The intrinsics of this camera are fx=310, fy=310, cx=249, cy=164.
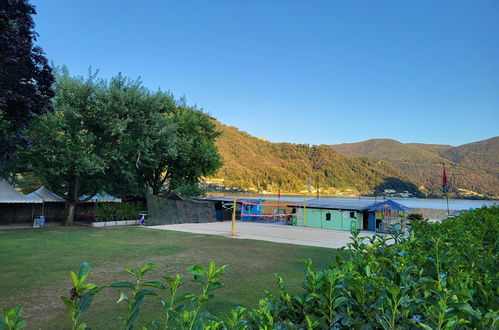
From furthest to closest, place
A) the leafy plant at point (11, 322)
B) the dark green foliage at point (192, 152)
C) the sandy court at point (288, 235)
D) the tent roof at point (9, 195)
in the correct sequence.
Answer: the dark green foliage at point (192, 152) → the tent roof at point (9, 195) → the sandy court at point (288, 235) → the leafy plant at point (11, 322)

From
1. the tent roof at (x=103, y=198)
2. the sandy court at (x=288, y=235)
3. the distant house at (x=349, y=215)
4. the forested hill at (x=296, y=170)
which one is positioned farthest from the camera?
A: the forested hill at (x=296, y=170)

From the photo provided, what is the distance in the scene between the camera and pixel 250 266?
450 inches

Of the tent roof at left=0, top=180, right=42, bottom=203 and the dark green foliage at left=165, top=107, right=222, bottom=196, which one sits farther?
the dark green foliage at left=165, top=107, right=222, bottom=196

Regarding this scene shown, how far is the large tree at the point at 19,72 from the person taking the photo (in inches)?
476

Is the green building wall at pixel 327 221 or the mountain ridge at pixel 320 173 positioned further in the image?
the mountain ridge at pixel 320 173

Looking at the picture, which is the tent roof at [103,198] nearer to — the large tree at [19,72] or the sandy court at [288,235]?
the sandy court at [288,235]

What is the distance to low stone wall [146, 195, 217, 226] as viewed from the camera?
86.2 ft

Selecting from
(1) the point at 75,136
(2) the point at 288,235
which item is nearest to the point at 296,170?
(2) the point at 288,235

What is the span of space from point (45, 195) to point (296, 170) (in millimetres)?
152643

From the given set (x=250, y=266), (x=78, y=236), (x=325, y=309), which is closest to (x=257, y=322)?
(x=325, y=309)

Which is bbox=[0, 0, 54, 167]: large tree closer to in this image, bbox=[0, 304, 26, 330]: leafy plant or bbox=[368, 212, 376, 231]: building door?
bbox=[0, 304, 26, 330]: leafy plant

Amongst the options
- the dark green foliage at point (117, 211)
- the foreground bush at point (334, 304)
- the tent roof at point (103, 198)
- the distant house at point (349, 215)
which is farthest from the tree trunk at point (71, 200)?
the foreground bush at point (334, 304)

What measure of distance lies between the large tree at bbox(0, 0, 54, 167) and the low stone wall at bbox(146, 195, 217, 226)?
12922 millimetres

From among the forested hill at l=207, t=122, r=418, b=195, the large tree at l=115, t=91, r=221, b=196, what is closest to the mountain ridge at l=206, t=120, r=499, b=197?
the forested hill at l=207, t=122, r=418, b=195
